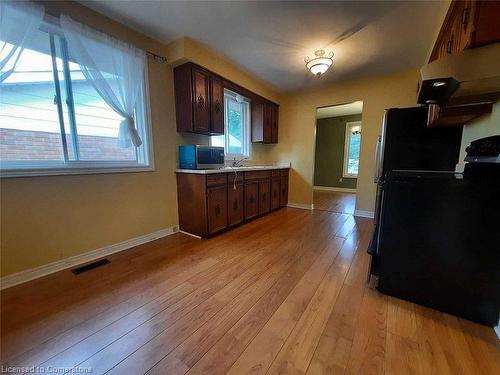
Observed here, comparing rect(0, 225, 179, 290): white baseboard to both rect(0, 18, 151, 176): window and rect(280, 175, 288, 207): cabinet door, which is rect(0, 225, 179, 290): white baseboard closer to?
rect(0, 18, 151, 176): window

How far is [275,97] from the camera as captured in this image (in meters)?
4.41

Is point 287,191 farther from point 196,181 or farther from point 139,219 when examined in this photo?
point 139,219

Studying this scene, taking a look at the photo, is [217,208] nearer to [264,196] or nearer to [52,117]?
[264,196]

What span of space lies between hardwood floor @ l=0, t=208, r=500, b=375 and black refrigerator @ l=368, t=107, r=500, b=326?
4.9 inches

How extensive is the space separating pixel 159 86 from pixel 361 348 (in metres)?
3.16

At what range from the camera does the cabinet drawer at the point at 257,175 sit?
3295 millimetres

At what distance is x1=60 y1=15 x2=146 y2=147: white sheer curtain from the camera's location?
6.21 feet

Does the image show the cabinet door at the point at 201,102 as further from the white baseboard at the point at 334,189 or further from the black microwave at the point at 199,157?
the white baseboard at the point at 334,189

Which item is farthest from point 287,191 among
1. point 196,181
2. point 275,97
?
point 196,181

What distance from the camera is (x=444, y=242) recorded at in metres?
1.37

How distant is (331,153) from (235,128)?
409 centimetres

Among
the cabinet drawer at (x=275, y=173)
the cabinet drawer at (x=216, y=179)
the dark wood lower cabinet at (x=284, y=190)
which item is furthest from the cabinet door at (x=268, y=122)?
the cabinet drawer at (x=216, y=179)

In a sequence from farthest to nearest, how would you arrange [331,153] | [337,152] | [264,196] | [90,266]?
[331,153], [337,152], [264,196], [90,266]

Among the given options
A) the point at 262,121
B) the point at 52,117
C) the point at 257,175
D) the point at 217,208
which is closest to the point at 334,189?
the point at 262,121
